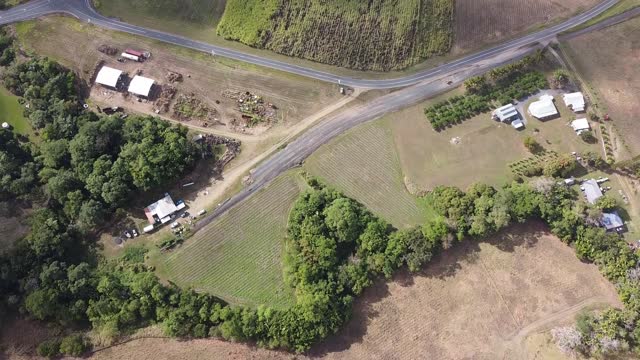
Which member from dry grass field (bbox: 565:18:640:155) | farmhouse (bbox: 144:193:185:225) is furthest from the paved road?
farmhouse (bbox: 144:193:185:225)

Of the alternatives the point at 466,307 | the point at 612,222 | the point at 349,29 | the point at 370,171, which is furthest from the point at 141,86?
the point at 612,222

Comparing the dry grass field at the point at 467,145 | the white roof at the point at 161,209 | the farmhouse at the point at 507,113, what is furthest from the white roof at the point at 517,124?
the white roof at the point at 161,209

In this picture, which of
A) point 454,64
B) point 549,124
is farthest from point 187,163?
point 549,124

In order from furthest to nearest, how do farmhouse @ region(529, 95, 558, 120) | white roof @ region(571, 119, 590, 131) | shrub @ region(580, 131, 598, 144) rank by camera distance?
farmhouse @ region(529, 95, 558, 120) < white roof @ region(571, 119, 590, 131) < shrub @ region(580, 131, 598, 144)

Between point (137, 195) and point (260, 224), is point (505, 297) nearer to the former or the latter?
point (260, 224)

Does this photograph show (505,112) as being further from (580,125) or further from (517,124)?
(580,125)

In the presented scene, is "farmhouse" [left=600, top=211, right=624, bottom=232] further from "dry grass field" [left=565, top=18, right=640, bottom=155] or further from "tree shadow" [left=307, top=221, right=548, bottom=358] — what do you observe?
"dry grass field" [left=565, top=18, right=640, bottom=155]
